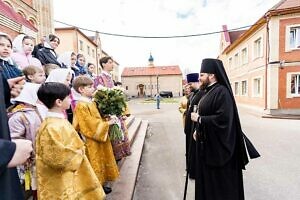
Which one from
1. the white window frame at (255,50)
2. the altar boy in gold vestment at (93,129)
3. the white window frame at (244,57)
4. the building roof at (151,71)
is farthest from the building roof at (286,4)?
the building roof at (151,71)

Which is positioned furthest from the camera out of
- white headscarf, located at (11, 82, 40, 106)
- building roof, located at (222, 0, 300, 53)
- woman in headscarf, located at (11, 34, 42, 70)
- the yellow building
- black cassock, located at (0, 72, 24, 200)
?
building roof, located at (222, 0, 300, 53)

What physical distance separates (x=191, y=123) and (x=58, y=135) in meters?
3.19

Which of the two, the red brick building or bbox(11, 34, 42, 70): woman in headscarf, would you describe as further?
the red brick building

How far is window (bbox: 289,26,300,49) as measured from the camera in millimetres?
15797

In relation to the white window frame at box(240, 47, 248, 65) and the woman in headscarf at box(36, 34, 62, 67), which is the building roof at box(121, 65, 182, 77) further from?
the woman in headscarf at box(36, 34, 62, 67)

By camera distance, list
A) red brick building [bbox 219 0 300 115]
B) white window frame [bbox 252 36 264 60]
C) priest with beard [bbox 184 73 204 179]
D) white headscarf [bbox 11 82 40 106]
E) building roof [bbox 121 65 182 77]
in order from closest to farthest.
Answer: white headscarf [bbox 11 82 40 106] < priest with beard [bbox 184 73 204 179] < red brick building [bbox 219 0 300 115] < white window frame [bbox 252 36 264 60] < building roof [bbox 121 65 182 77]

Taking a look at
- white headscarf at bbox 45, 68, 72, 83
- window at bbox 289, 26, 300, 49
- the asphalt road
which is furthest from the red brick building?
white headscarf at bbox 45, 68, 72, 83

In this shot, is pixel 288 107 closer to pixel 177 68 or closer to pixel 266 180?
pixel 266 180

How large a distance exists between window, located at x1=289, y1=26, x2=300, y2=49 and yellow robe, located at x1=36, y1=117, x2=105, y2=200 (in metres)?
17.4

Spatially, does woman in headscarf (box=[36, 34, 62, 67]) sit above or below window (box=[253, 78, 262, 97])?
above

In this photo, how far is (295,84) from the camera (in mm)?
15953

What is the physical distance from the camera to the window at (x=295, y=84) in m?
15.9

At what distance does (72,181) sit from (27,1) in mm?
12834

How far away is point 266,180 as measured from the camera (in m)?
4.75
